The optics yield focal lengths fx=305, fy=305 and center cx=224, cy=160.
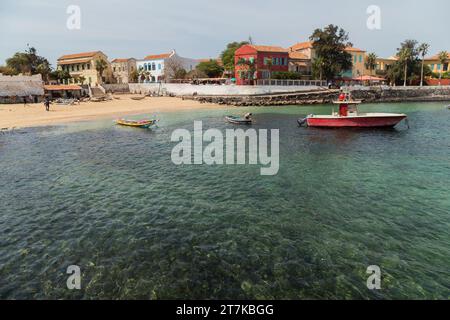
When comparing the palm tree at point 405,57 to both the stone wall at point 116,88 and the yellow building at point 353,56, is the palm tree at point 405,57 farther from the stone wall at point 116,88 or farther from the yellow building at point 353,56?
the stone wall at point 116,88

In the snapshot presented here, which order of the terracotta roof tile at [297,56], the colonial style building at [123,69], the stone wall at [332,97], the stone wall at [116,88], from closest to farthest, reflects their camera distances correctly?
the stone wall at [332,97] → the terracotta roof tile at [297,56] → the stone wall at [116,88] → the colonial style building at [123,69]

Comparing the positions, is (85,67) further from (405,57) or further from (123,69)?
(405,57)

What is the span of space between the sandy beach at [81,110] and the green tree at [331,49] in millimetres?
35556

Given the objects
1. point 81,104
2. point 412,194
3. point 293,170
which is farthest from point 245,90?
point 412,194

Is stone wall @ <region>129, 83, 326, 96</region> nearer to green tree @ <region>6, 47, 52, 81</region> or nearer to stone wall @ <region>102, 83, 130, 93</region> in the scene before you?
stone wall @ <region>102, 83, 130, 93</region>

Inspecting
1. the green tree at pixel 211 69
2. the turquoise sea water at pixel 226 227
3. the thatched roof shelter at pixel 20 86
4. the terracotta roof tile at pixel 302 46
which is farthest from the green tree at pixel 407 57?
the thatched roof shelter at pixel 20 86

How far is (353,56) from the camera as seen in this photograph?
95.0 m

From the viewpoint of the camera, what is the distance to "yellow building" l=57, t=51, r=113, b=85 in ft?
316

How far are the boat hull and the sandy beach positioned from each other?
33.9 meters

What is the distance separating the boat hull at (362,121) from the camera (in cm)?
3838

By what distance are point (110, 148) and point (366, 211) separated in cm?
2463

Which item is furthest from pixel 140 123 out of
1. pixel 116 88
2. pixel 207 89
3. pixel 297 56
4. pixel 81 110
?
pixel 297 56

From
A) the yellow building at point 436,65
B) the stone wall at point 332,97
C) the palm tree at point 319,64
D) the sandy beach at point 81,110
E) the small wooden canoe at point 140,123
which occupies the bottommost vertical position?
the small wooden canoe at point 140,123
